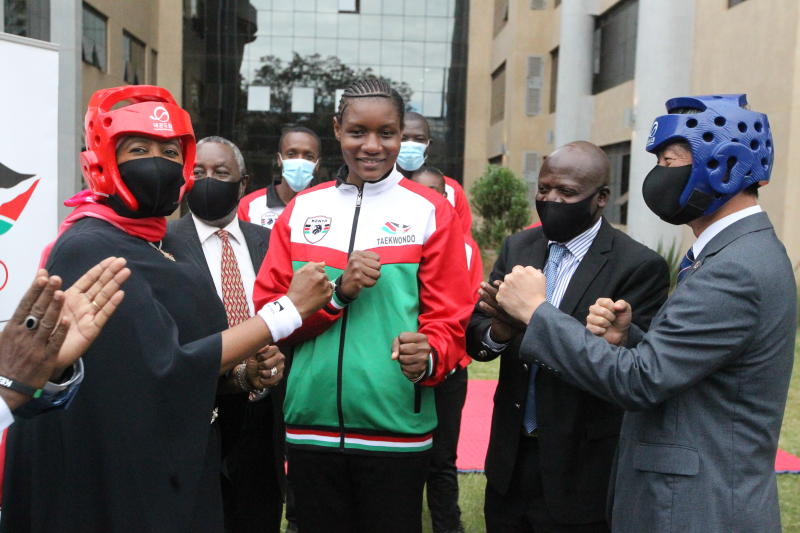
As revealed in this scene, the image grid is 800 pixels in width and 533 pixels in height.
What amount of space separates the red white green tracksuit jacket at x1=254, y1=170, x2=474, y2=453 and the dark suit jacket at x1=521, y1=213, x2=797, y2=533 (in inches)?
32.0

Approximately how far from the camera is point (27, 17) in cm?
1554

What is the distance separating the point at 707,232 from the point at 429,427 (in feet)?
4.16

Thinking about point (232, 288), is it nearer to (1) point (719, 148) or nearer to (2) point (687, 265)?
(2) point (687, 265)

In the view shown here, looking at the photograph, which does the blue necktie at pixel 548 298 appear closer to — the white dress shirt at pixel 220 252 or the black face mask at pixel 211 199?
the white dress shirt at pixel 220 252

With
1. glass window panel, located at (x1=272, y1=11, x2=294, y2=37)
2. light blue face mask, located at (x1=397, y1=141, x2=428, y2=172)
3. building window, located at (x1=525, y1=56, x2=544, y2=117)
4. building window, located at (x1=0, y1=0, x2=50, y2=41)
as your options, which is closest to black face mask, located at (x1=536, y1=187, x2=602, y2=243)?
light blue face mask, located at (x1=397, y1=141, x2=428, y2=172)

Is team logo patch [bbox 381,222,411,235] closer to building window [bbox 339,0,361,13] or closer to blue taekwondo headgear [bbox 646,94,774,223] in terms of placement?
blue taekwondo headgear [bbox 646,94,774,223]

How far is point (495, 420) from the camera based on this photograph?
315cm

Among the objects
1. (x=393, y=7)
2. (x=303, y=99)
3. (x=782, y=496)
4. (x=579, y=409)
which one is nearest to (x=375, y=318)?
(x=579, y=409)

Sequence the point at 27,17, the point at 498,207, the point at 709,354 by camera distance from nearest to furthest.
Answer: the point at 709,354 < the point at 27,17 < the point at 498,207

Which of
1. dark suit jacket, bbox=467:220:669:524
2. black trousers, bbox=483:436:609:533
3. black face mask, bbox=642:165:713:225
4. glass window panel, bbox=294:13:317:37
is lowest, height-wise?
black trousers, bbox=483:436:609:533

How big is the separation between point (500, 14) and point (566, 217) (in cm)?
2845

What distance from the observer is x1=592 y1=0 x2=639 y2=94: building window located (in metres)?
18.5

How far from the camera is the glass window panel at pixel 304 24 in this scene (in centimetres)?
3081

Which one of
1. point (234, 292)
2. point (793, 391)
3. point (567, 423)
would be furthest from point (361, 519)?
point (793, 391)
